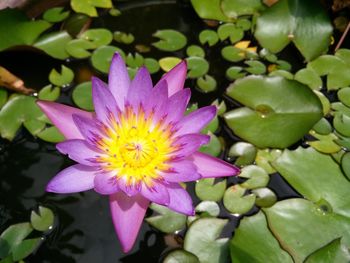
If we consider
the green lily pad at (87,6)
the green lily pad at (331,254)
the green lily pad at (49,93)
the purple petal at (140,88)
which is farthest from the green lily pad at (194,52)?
the green lily pad at (331,254)

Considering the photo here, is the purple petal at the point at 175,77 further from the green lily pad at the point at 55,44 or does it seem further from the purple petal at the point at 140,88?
the green lily pad at the point at 55,44

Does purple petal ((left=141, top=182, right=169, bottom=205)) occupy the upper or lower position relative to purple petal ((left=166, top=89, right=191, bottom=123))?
lower

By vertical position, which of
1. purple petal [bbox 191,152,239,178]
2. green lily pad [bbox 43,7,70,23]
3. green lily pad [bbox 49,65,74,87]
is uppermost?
green lily pad [bbox 43,7,70,23]

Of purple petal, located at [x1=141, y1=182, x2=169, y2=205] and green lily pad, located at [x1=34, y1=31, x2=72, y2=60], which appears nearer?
purple petal, located at [x1=141, y1=182, x2=169, y2=205]

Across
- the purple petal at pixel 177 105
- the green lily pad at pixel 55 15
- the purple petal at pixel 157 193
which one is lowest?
the purple petal at pixel 157 193

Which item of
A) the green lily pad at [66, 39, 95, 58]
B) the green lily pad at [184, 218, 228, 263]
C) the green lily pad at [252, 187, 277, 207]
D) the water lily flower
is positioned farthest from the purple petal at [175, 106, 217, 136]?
the green lily pad at [66, 39, 95, 58]

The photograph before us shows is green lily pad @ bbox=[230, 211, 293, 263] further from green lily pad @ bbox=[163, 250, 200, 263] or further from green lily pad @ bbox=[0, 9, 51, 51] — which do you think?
green lily pad @ bbox=[0, 9, 51, 51]
